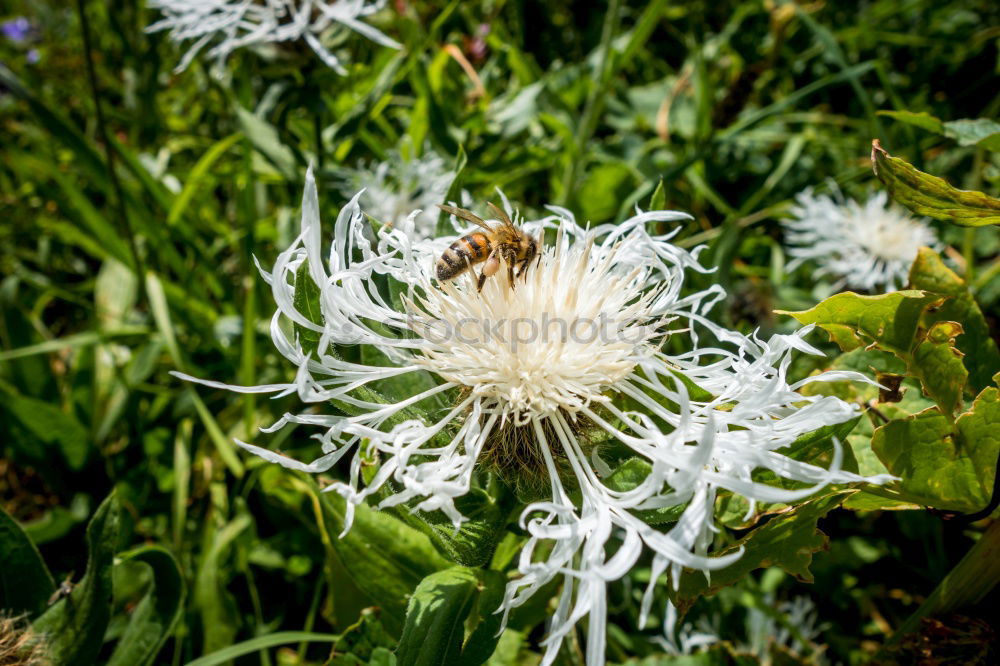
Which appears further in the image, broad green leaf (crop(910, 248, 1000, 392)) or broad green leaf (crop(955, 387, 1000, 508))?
broad green leaf (crop(910, 248, 1000, 392))

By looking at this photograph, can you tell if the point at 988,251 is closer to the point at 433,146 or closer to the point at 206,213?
the point at 433,146

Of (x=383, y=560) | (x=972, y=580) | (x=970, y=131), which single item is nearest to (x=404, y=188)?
(x=383, y=560)

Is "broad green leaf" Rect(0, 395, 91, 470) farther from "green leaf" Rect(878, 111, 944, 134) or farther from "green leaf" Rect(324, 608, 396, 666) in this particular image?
"green leaf" Rect(878, 111, 944, 134)

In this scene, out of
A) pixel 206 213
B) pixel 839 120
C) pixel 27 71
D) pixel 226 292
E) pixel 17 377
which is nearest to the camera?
pixel 17 377

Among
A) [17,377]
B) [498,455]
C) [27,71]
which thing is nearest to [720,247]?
[498,455]

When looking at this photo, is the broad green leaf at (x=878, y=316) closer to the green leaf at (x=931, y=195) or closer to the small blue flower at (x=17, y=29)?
the green leaf at (x=931, y=195)

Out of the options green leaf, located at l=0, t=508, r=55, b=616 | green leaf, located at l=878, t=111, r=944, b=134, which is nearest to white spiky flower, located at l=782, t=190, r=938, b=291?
green leaf, located at l=878, t=111, r=944, b=134
